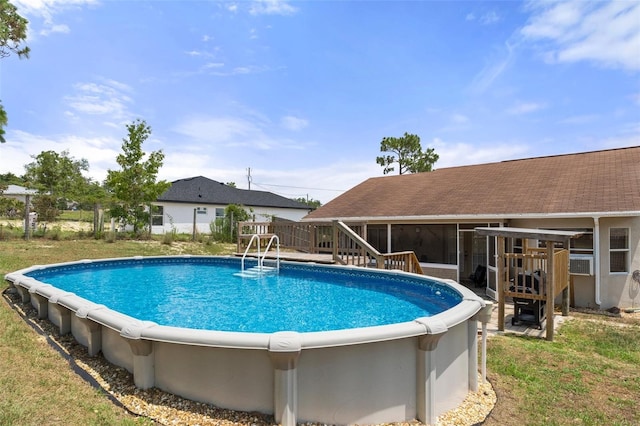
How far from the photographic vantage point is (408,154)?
32.7 meters

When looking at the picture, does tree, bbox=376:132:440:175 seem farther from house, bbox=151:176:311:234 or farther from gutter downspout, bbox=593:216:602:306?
gutter downspout, bbox=593:216:602:306

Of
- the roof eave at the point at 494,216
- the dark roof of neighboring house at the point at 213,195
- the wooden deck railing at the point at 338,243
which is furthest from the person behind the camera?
the dark roof of neighboring house at the point at 213,195

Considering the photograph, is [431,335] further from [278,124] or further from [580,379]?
[278,124]

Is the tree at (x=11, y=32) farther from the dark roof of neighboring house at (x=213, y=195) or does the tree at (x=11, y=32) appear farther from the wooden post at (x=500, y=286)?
the dark roof of neighboring house at (x=213, y=195)

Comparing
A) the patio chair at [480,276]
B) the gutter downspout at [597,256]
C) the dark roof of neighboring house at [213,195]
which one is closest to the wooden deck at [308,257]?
the patio chair at [480,276]

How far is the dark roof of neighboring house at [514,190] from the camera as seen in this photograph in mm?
10094

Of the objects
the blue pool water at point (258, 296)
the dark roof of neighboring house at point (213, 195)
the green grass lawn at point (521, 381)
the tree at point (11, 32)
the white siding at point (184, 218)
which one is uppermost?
the tree at point (11, 32)

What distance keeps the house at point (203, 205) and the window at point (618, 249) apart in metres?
20.5

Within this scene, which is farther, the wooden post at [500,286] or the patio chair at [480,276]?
the patio chair at [480,276]

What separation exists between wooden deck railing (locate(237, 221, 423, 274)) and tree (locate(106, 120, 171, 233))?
9093 millimetres

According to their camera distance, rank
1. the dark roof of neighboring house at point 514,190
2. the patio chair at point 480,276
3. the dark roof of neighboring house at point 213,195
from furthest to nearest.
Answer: the dark roof of neighboring house at point 213,195 < the patio chair at point 480,276 < the dark roof of neighboring house at point 514,190

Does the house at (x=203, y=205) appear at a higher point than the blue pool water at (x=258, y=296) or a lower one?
higher

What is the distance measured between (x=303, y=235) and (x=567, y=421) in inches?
354

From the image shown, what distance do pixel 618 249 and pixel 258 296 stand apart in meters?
9.52
